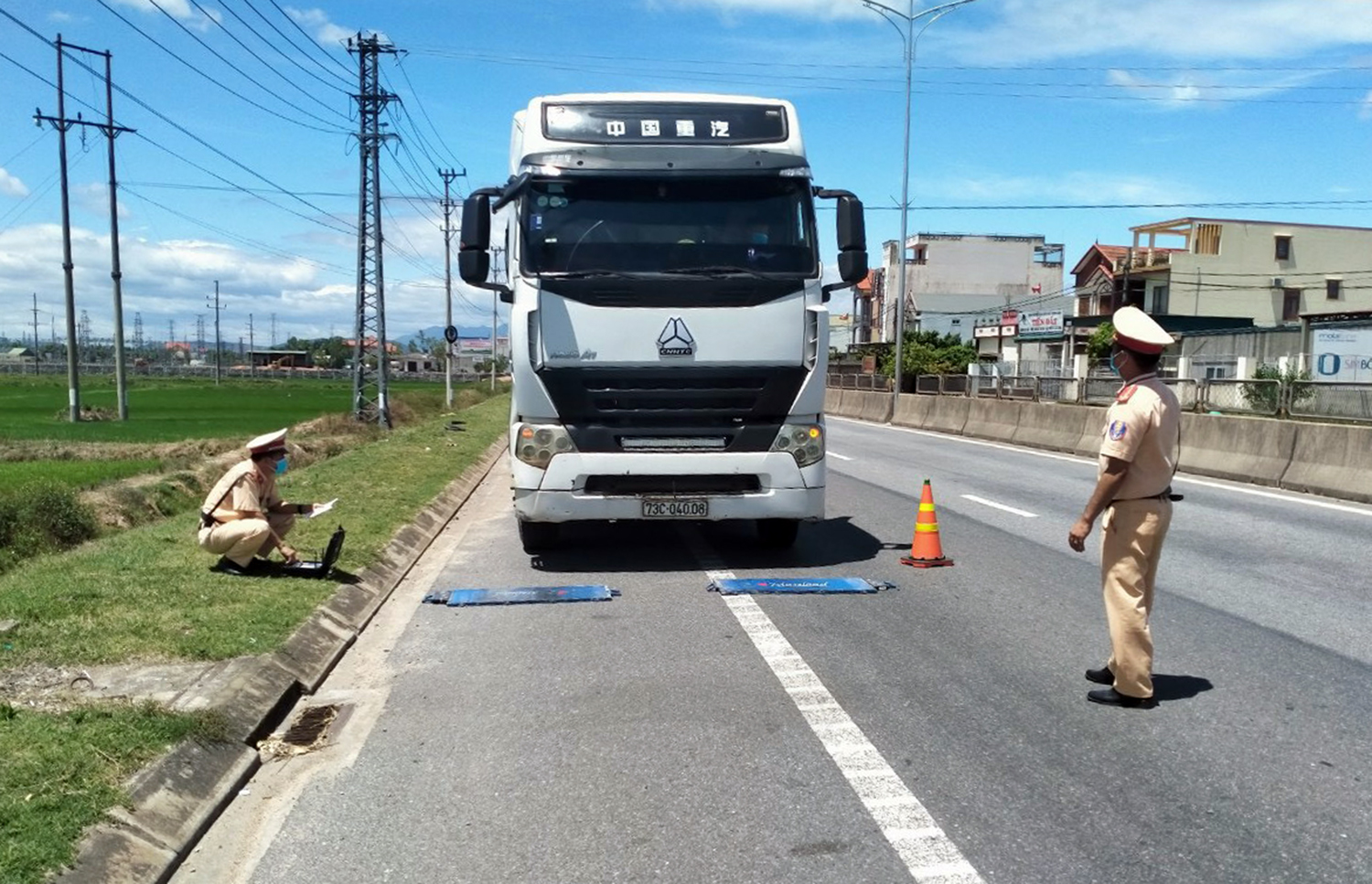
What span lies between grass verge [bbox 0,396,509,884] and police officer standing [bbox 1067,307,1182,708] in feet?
14.0

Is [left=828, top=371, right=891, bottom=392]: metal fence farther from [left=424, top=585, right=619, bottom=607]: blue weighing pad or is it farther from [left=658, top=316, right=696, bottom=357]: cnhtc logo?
[left=424, top=585, right=619, bottom=607]: blue weighing pad

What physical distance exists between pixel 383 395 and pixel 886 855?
37.3 metres

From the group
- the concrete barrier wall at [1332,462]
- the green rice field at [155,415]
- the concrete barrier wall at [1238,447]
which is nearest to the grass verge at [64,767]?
the concrete barrier wall at [1332,462]

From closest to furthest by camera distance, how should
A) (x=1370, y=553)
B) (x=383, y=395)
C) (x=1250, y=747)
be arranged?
(x=1250, y=747) < (x=1370, y=553) < (x=383, y=395)

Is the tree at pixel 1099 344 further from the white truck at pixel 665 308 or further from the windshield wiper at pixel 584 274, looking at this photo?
the windshield wiper at pixel 584 274

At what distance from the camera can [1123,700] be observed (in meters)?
5.56

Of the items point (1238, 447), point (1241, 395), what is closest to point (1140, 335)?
point (1238, 447)

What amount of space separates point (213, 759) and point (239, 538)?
11.3 feet

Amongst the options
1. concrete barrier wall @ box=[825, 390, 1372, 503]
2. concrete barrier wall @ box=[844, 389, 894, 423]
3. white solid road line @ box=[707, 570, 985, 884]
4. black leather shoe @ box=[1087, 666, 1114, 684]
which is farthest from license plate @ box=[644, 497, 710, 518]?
concrete barrier wall @ box=[844, 389, 894, 423]

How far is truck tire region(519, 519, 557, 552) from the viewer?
989cm

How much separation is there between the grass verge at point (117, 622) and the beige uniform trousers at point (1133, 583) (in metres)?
4.27

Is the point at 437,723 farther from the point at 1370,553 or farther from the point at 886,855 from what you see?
the point at 1370,553

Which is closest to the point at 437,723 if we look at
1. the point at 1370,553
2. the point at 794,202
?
the point at 794,202

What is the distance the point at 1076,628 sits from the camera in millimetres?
7195
